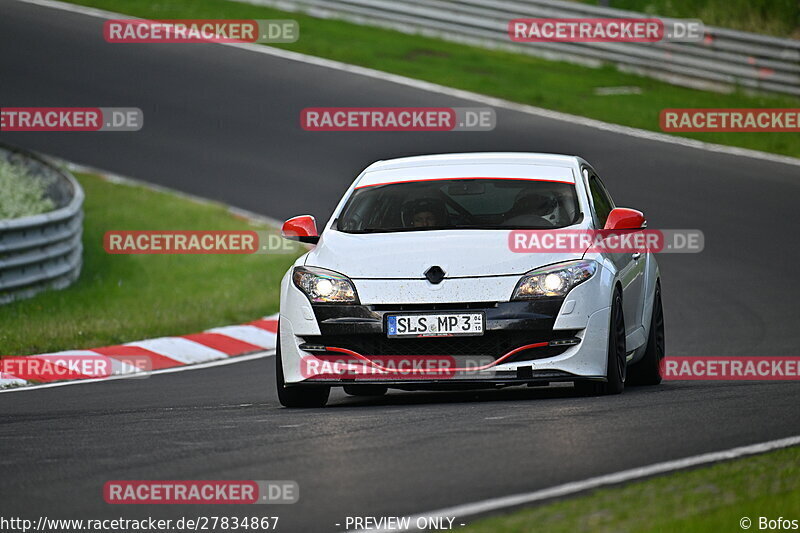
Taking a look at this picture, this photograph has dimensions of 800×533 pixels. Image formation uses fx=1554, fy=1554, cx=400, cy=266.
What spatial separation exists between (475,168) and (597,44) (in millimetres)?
17783

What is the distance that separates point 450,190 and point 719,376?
8.52 ft

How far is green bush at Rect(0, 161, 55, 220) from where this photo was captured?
56.5 feet

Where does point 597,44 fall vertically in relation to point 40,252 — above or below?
above

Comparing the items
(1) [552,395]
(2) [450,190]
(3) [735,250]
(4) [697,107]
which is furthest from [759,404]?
(4) [697,107]

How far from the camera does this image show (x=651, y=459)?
6586 millimetres

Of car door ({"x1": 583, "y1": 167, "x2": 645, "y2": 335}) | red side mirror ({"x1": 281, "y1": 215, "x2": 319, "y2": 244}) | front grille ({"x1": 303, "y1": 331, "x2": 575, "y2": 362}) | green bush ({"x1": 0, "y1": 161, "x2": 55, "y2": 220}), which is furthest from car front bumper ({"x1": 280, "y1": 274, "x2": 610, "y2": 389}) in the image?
green bush ({"x1": 0, "y1": 161, "x2": 55, "y2": 220})

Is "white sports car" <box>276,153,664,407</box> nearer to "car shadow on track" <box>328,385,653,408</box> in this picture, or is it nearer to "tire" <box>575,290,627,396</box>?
"tire" <box>575,290,627,396</box>

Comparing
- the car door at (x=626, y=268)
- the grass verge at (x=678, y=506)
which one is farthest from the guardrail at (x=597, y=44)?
the grass verge at (x=678, y=506)

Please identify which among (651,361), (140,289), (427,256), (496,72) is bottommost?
(140,289)

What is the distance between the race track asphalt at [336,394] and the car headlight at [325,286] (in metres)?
0.65

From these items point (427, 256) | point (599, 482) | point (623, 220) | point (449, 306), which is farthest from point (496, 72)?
point (599, 482)

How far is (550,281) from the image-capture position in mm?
8695

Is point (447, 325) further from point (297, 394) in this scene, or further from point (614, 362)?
point (297, 394)

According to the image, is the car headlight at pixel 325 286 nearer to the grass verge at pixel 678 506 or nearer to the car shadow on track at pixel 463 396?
the car shadow on track at pixel 463 396
